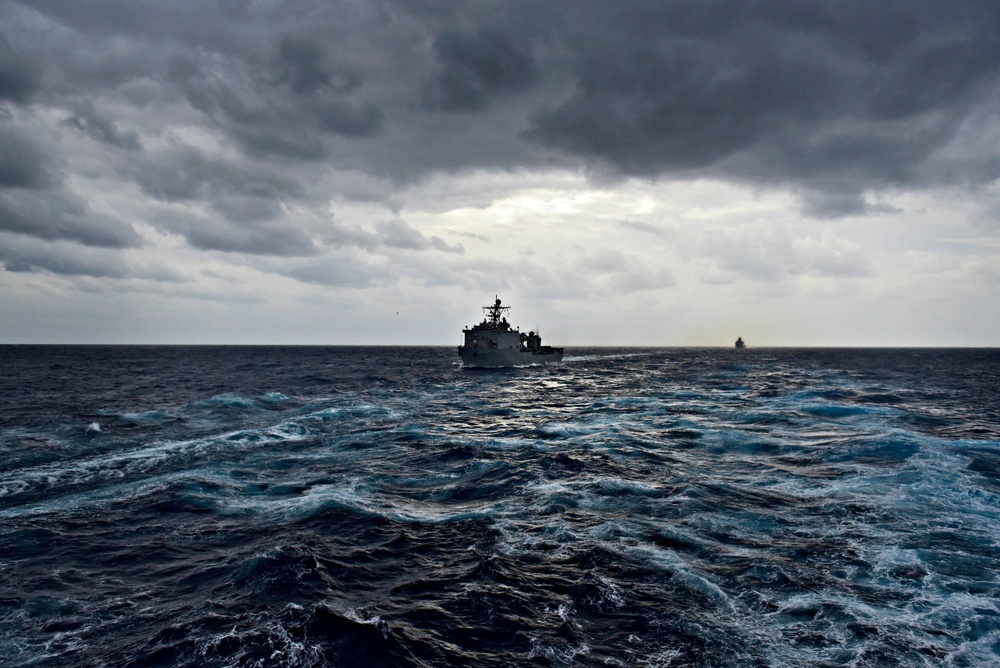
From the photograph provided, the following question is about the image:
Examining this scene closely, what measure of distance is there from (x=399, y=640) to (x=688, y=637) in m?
5.57

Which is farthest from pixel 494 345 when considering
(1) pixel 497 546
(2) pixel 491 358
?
(1) pixel 497 546

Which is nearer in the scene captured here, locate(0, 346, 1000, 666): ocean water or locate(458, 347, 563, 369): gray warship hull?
locate(0, 346, 1000, 666): ocean water

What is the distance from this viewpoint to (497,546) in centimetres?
1462

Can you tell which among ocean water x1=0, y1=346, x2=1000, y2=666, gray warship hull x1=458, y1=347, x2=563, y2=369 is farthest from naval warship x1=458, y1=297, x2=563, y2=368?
ocean water x1=0, y1=346, x2=1000, y2=666

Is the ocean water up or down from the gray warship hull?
down

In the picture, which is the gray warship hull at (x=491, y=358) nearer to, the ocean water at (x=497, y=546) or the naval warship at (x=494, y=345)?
the naval warship at (x=494, y=345)

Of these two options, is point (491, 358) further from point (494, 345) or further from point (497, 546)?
point (497, 546)

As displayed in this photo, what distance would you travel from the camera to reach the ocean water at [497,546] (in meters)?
9.95

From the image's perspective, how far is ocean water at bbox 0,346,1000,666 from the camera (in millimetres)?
9945

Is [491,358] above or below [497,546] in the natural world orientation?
above

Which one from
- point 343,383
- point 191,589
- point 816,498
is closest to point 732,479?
point 816,498

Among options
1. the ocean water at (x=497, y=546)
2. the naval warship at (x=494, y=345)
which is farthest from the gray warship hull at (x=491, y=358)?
the ocean water at (x=497, y=546)

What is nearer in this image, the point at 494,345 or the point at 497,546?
the point at 497,546

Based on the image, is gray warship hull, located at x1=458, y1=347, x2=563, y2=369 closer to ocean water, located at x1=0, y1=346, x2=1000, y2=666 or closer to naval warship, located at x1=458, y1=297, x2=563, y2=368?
naval warship, located at x1=458, y1=297, x2=563, y2=368
